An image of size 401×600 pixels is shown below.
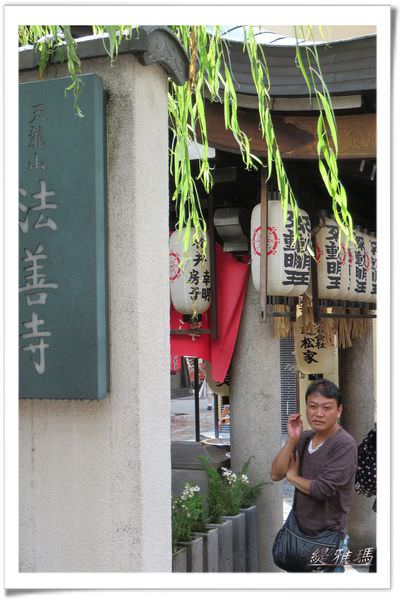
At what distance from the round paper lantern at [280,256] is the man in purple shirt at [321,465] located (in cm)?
181

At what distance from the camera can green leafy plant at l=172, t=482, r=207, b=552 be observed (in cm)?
453

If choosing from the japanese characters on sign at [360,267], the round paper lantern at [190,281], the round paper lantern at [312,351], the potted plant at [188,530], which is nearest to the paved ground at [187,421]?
the round paper lantern at [312,351]

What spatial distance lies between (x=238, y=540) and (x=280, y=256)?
2437 millimetres

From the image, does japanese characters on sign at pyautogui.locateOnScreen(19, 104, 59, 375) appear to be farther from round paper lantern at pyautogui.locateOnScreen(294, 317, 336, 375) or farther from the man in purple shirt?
round paper lantern at pyautogui.locateOnScreen(294, 317, 336, 375)

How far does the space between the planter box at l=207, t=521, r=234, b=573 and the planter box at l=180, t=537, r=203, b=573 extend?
0.36m

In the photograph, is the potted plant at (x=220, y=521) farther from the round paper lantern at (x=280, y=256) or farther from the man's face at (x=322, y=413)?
the round paper lantern at (x=280, y=256)

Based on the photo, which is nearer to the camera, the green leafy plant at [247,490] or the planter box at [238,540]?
the planter box at [238,540]

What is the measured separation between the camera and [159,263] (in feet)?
11.6

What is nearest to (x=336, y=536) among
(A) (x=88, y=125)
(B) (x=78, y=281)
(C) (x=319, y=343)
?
(B) (x=78, y=281)

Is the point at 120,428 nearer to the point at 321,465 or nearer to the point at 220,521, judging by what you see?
the point at 321,465

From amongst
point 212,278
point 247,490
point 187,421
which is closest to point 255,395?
point 247,490

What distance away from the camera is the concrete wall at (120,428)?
129 inches

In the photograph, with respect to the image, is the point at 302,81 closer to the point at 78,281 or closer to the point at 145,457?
the point at 78,281
